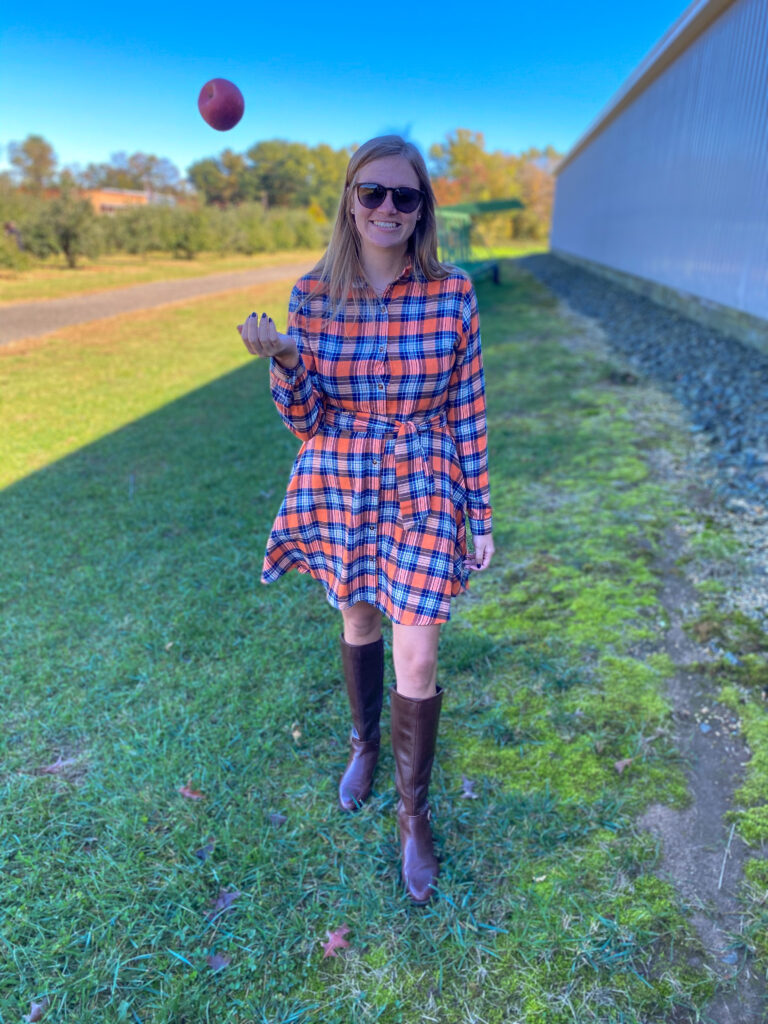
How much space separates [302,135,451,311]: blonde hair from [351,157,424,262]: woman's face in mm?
40

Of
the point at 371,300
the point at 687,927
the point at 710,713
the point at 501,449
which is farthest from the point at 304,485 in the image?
the point at 501,449

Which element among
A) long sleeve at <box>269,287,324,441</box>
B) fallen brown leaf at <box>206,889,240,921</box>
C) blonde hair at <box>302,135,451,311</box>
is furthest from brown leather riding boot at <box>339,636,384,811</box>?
blonde hair at <box>302,135,451,311</box>

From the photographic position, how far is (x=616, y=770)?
2.24 meters

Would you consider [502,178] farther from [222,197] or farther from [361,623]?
[361,623]

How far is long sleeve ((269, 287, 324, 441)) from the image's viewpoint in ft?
5.31

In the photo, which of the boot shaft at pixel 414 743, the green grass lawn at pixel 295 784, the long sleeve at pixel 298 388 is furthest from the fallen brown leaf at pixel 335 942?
the long sleeve at pixel 298 388

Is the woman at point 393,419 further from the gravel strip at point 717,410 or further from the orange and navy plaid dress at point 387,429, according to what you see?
the gravel strip at point 717,410

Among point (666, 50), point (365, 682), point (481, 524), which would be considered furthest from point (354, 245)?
point (666, 50)

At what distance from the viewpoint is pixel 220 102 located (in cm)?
166

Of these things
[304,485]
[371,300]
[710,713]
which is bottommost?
[710,713]

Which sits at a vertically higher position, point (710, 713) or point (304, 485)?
point (304, 485)

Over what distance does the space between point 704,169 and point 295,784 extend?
10.6 meters

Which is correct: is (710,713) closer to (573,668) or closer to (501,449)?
(573,668)

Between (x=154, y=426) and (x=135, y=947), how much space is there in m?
5.06
